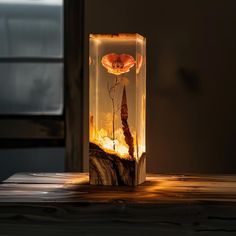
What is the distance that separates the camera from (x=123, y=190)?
44.3 inches

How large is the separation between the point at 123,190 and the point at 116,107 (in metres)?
0.18

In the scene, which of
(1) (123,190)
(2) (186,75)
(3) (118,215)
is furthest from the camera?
(2) (186,75)

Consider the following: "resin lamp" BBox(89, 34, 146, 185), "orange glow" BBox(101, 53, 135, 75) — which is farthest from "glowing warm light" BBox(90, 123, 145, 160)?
"orange glow" BBox(101, 53, 135, 75)

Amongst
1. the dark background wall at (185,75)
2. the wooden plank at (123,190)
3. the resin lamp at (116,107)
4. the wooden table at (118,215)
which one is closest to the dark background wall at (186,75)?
the dark background wall at (185,75)

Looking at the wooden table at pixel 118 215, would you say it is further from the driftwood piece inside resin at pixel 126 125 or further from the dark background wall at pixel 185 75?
the dark background wall at pixel 185 75

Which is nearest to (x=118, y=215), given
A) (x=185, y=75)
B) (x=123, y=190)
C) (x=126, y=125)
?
(x=123, y=190)

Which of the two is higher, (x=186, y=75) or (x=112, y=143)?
(x=186, y=75)

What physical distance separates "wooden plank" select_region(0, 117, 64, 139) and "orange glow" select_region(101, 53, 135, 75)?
0.41 metres

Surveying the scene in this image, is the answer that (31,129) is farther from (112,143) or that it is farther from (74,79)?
(112,143)

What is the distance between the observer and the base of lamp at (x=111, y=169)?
118cm

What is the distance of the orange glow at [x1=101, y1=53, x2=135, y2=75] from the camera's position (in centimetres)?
115

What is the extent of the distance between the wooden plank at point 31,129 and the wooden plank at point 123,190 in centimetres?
21

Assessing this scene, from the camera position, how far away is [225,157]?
1.47 metres

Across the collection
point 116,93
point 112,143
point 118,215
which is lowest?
point 118,215
